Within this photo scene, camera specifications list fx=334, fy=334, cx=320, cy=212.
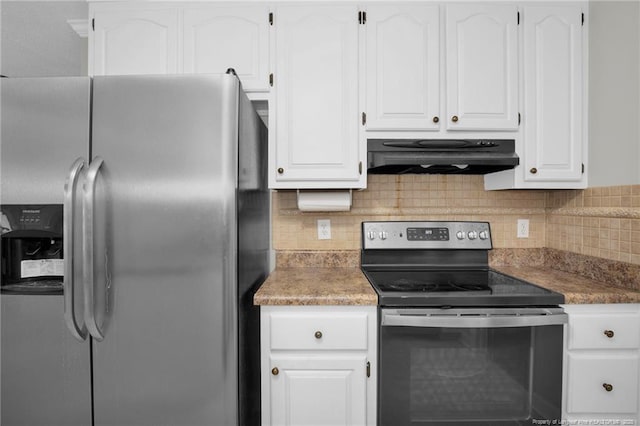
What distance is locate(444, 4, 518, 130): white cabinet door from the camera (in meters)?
1.66

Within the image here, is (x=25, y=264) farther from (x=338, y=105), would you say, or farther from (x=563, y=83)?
(x=563, y=83)

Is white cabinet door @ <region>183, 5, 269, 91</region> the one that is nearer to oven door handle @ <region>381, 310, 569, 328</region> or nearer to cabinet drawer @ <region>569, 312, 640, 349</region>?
oven door handle @ <region>381, 310, 569, 328</region>

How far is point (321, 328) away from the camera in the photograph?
1370 millimetres

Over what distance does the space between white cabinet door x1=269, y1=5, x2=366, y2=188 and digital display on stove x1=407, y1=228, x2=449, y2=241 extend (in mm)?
637

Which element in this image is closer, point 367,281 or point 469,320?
point 469,320

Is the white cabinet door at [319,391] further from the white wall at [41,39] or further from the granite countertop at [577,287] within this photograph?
the white wall at [41,39]

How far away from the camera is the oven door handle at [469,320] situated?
1322mm

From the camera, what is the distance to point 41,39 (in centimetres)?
194

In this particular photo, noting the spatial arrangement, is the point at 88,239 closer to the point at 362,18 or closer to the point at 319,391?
the point at 319,391

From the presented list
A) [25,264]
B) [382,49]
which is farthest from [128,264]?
[382,49]

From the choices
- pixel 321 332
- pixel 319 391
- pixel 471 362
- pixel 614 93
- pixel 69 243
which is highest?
pixel 614 93

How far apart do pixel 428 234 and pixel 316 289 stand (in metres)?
0.81

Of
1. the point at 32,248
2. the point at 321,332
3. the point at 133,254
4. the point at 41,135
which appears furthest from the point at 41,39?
the point at 321,332

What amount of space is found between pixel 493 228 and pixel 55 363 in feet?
7.25
